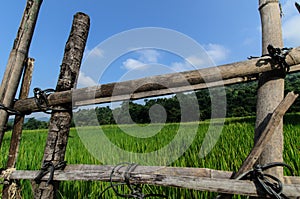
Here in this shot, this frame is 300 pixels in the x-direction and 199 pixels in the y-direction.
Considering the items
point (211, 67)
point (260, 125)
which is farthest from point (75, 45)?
point (260, 125)

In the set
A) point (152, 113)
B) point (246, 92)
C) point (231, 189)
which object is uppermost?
point (246, 92)

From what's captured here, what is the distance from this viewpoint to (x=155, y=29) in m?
1.87

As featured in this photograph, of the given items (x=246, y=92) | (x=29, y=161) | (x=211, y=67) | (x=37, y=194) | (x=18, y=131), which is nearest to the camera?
(x=211, y=67)

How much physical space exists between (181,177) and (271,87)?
71cm

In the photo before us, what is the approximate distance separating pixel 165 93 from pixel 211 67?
328 mm

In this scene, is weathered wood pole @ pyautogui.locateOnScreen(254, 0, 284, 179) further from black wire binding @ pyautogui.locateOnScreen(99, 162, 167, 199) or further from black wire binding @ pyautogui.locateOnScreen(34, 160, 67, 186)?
black wire binding @ pyautogui.locateOnScreen(34, 160, 67, 186)

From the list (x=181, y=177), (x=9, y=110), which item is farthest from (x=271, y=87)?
(x=9, y=110)

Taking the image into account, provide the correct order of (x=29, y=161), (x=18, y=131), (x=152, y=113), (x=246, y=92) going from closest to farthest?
(x=152, y=113) < (x=18, y=131) < (x=29, y=161) < (x=246, y=92)

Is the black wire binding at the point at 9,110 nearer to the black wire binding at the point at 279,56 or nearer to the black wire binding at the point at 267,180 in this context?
the black wire binding at the point at 267,180

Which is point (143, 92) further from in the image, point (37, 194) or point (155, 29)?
point (37, 194)

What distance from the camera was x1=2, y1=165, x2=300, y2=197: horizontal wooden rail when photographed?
1131mm

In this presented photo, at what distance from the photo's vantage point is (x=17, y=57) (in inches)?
80.8

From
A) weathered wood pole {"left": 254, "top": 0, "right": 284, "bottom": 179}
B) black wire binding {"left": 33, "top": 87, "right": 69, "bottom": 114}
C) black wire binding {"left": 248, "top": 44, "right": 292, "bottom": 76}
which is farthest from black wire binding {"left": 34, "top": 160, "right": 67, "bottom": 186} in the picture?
black wire binding {"left": 248, "top": 44, "right": 292, "bottom": 76}

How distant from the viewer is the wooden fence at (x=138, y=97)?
1.16m
